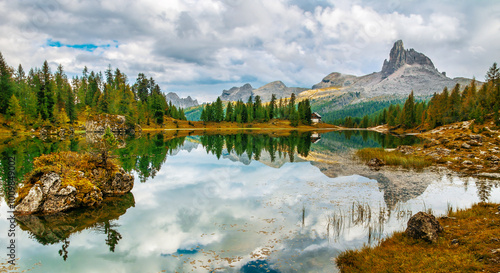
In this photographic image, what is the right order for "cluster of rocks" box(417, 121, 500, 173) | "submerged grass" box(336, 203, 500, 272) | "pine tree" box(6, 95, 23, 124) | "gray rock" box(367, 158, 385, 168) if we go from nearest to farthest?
1. "submerged grass" box(336, 203, 500, 272)
2. "cluster of rocks" box(417, 121, 500, 173)
3. "gray rock" box(367, 158, 385, 168)
4. "pine tree" box(6, 95, 23, 124)

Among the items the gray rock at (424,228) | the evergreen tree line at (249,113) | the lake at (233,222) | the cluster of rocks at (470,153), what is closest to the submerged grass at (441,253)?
the gray rock at (424,228)

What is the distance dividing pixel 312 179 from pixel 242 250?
61.8 ft

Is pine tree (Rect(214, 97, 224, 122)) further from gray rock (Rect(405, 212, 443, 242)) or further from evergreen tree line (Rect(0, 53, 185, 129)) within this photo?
gray rock (Rect(405, 212, 443, 242))

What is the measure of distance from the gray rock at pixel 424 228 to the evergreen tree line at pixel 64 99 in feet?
409

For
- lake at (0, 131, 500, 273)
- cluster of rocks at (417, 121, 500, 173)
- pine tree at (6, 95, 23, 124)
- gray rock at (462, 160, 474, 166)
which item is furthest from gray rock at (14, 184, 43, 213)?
pine tree at (6, 95, 23, 124)

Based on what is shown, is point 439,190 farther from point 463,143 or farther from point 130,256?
point 463,143

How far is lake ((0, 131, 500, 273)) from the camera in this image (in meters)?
12.0

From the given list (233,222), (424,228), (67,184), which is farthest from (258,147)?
(424,228)

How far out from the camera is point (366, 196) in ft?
73.9

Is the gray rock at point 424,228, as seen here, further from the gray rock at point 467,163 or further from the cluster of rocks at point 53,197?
the gray rock at point 467,163

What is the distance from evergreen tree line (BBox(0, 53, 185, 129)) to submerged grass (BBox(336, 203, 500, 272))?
123425 millimetres

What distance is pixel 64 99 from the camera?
11900cm

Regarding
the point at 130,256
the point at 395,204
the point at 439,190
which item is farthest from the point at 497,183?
the point at 130,256

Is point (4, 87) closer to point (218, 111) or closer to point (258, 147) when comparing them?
point (218, 111)
